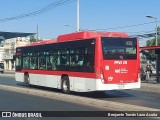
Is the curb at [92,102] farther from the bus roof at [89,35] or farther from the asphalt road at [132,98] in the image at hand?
the bus roof at [89,35]

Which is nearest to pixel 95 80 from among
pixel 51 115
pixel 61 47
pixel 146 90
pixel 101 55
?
pixel 101 55

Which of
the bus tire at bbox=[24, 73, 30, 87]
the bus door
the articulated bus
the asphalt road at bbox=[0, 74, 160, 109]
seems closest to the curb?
the articulated bus

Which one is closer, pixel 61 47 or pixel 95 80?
pixel 95 80

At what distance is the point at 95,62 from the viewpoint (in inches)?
791

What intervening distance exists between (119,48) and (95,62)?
5.13 feet

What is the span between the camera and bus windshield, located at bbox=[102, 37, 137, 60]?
20281 mm

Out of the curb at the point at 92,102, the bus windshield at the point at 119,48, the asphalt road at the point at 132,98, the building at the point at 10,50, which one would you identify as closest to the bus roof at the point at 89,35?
the bus windshield at the point at 119,48

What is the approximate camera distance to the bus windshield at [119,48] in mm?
20281

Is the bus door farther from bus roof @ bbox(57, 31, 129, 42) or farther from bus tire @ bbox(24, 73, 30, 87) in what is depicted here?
bus tire @ bbox(24, 73, 30, 87)

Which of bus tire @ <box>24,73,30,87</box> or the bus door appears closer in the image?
the bus door

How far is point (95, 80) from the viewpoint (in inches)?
783

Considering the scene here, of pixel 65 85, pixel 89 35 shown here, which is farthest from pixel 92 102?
pixel 65 85

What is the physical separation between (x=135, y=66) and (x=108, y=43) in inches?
78.8

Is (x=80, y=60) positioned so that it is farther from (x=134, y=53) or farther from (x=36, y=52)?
(x=36, y=52)
